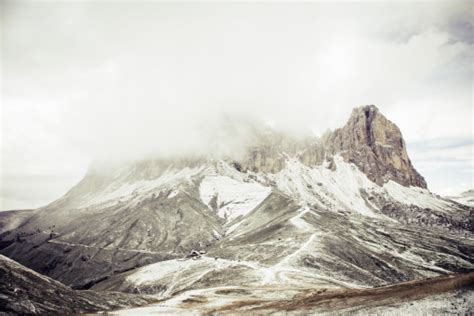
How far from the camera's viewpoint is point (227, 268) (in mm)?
143750

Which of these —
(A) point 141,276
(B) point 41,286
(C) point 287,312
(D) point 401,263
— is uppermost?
(B) point 41,286

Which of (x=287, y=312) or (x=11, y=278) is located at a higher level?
(x=11, y=278)

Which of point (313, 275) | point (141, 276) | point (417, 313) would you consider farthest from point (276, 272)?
Result: point (417, 313)

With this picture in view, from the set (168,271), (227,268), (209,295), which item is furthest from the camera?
(168,271)

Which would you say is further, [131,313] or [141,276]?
[141,276]

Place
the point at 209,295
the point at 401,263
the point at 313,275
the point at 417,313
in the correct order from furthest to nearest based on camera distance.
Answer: the point at 401,263 → the point at 313,275 → the point at 209,295 → the point at 417,313

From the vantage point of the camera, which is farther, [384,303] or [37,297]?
[37,297]

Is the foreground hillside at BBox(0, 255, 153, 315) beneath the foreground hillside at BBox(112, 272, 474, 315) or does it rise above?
above

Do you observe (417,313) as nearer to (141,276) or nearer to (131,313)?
(131,313)

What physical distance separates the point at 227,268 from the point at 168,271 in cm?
3425

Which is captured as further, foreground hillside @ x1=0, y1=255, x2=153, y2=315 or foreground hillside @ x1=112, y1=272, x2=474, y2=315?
foreground hillside @ x1=0, y1=255, x2=153, y2=315

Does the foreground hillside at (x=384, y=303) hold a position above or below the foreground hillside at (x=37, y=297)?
below

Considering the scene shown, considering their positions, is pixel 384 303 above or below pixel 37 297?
below

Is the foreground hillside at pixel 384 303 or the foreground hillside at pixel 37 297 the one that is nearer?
the foreground hillside at pixel 384 303
